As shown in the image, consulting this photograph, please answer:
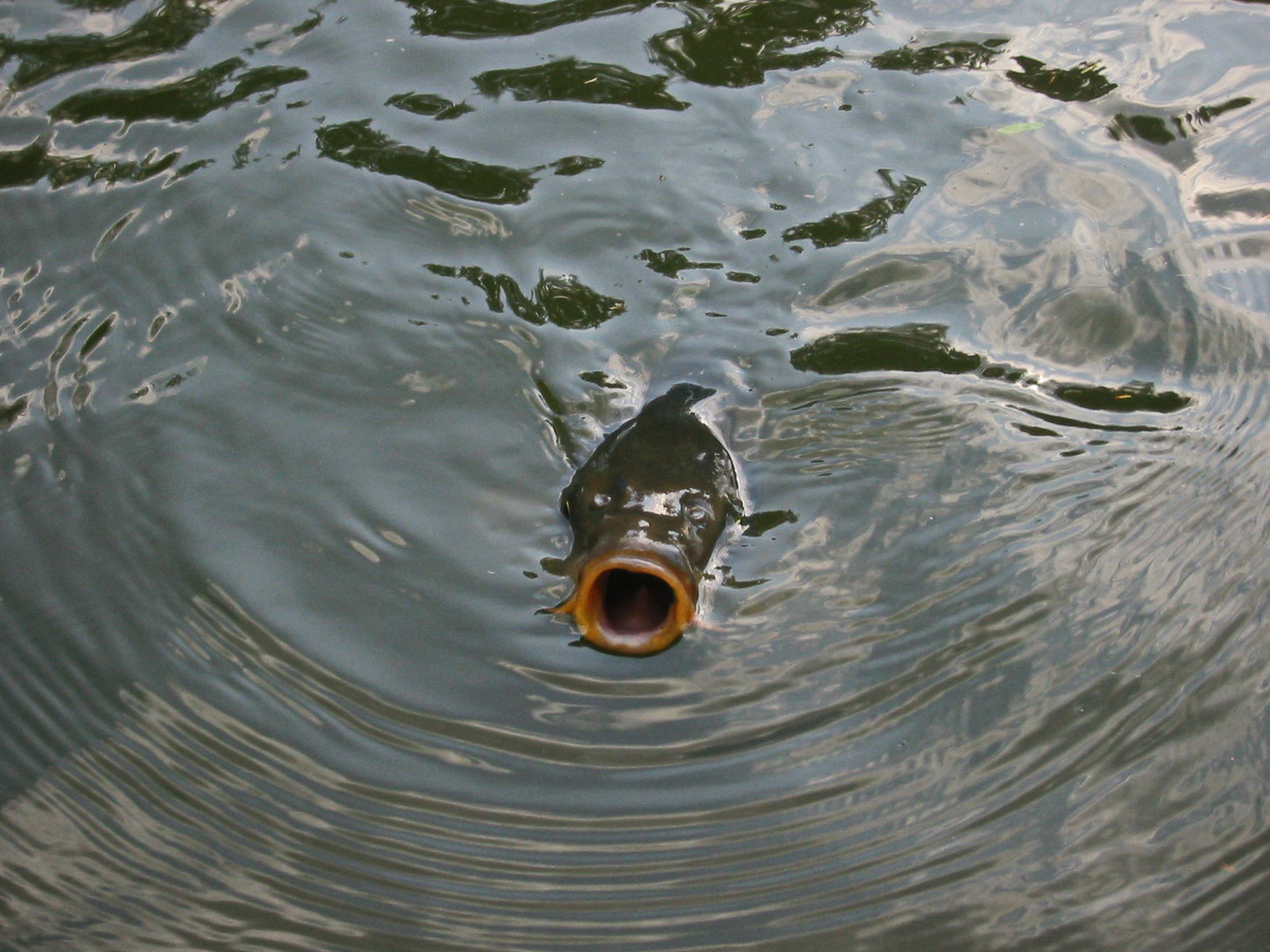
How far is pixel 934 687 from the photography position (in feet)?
11.4

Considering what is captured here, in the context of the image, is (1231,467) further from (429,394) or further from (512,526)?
(429,394)

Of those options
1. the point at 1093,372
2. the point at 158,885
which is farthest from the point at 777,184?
the point at 158,885

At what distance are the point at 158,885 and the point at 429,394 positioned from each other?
1.90 m

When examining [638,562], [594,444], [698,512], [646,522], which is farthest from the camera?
[594,444]

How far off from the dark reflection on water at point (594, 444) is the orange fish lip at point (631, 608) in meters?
0.12

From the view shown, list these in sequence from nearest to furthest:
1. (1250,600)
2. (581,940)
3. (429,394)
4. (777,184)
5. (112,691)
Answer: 1. (581,940)
2. (112,691)
3. (1250,600)
4. (429,394)
5. (777,184)

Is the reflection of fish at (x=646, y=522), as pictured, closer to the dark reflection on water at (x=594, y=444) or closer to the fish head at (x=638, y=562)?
the fish head at (x=638, y=562)

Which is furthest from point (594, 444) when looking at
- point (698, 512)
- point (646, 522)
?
point (646, 522)

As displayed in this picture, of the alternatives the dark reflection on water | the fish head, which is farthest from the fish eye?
the dark reflection on water

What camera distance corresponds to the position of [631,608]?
142 inches

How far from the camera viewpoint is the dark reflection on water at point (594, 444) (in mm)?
3053

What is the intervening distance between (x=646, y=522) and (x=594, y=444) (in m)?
0.68

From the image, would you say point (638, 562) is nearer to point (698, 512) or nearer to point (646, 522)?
point (646, 522)

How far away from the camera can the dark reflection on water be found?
3.05 metres
